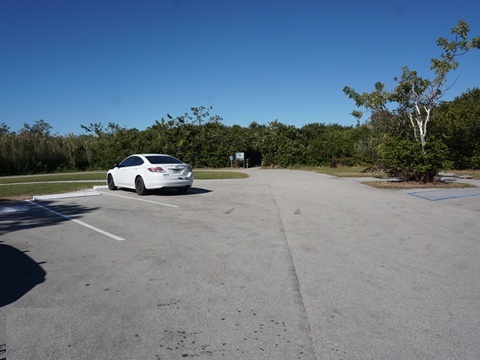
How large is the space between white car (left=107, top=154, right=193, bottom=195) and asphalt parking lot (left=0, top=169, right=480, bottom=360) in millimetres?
4379

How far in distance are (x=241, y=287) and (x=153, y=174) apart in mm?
9572

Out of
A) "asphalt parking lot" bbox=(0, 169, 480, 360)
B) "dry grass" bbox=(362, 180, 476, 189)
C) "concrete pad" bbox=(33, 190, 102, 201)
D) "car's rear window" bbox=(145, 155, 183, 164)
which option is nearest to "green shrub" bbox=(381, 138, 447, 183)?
"dry grass" bbox=(362, 180, 476, 189)

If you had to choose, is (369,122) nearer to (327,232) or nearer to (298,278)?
(327,232)

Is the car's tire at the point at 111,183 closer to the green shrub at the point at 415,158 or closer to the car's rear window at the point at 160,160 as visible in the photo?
the car's rear window at the point at 160,160

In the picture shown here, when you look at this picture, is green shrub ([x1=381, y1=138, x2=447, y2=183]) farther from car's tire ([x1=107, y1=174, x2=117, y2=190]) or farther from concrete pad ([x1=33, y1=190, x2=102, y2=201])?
concrete pad ([x1=33, y1=190, x2=102, y2=201])

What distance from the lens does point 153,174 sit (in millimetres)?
13648

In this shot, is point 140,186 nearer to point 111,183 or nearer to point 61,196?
point 111,183

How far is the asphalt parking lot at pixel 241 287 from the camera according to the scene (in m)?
3.36

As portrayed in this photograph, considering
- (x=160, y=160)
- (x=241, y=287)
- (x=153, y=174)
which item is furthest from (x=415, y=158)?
(x=241, y=287)

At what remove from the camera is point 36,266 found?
560 centimetres

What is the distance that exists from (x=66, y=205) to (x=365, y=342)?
10.9 metres

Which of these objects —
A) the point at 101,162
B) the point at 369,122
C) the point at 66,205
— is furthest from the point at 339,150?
the point at 66,205

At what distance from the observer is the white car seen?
539 inches

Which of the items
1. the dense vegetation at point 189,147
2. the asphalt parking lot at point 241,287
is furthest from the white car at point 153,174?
the dense vegetation at point 189,147
